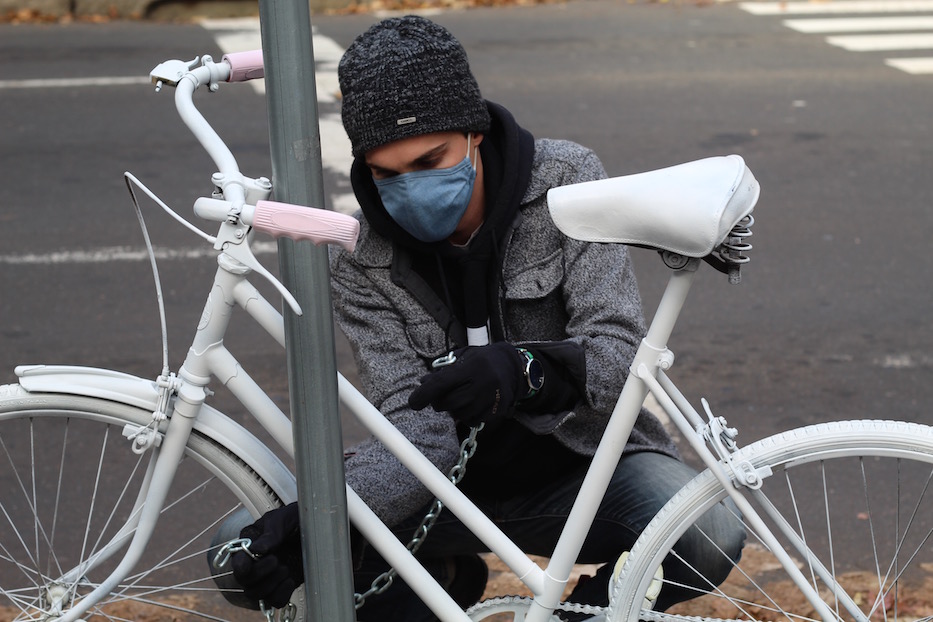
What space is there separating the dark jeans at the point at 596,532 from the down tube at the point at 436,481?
0.24m

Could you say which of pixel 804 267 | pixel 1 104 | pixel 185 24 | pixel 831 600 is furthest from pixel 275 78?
pixel 185 24

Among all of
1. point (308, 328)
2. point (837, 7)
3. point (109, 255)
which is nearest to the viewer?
point (308, 328)

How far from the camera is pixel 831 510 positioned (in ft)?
11.6

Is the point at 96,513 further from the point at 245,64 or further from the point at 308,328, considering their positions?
the point at 308,328

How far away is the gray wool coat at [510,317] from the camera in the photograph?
2.29m

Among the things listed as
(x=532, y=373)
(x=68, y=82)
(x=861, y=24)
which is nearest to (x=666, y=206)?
(x=532, y=373)

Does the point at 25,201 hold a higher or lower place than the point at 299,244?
lower

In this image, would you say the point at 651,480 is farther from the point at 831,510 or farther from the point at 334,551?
the point at 831,510

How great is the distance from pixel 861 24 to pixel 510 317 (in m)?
8.81

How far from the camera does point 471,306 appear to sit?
7.77 feet

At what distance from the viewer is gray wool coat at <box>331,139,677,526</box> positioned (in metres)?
2.29

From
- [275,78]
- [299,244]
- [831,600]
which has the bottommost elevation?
[831,600]

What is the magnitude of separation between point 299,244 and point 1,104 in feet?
22.7

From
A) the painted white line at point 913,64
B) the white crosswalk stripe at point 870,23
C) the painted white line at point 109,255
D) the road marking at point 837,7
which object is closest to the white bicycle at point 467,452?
the painted white line at point 109,255
